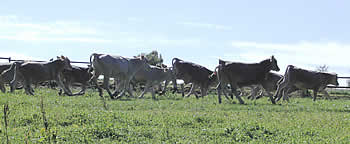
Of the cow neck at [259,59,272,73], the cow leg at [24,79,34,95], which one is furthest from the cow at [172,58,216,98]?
the cow leg at [24,79,34,95]

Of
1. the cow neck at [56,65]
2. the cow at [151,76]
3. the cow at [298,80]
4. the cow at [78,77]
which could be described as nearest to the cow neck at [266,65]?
the cow at [298,80]

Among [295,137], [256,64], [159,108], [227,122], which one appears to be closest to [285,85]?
[256,64]

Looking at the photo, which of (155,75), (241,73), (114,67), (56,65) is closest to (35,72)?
(56,65)

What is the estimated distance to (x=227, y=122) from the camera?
11.2 m

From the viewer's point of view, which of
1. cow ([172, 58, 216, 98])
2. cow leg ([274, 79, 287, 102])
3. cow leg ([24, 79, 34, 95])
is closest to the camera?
cow leg ([24, 79, 34, 95])

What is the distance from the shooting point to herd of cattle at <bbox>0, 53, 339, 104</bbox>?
19.5 metres

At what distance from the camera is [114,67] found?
2077 centimetres

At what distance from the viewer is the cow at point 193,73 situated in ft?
78.7

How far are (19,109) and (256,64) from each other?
33.6 feet

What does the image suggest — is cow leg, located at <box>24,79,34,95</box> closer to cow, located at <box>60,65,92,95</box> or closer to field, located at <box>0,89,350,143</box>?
cow, located at <box>60,65,92,95</box>

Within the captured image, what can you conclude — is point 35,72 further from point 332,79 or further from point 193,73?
point 332,79

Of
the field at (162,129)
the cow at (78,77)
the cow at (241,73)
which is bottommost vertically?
the field at (162,129)

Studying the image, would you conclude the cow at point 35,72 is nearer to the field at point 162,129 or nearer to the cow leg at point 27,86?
the cow leg at point 27,86

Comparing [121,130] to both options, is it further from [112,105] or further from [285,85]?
[285,85]
